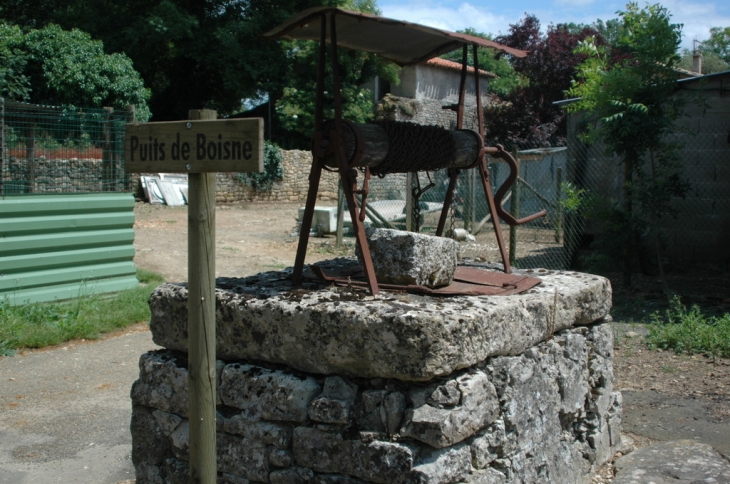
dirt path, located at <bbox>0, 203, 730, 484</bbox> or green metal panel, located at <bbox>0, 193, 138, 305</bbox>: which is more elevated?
green metal panel, located at <bbox>0, 193, 138, 305</bbox>

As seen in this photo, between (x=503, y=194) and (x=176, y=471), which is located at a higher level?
(x=503, y=194)

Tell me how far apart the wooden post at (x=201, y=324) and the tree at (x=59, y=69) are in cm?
1883

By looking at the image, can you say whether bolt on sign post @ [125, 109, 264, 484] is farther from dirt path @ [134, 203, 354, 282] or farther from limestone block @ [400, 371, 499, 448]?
dirt path @ [134, 203, 354, 282]

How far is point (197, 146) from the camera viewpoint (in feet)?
7.77

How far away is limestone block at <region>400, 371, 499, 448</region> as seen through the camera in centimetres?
252

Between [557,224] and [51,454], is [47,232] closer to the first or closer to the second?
[51,454]

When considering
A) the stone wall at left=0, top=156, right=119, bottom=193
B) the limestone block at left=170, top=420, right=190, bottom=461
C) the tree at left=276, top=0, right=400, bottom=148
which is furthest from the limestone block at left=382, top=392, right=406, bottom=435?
the tree at left=276, top=0, right=400, bottom=148

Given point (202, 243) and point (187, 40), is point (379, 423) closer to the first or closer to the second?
point (202, 243)

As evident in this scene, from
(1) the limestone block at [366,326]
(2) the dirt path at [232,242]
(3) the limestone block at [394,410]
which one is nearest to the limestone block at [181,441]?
(1) the limestone block at [366,326]

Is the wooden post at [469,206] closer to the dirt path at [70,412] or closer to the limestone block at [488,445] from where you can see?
the dirt path at [70,412]

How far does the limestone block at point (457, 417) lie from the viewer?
2523mm

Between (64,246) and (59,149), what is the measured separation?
48.1 inches

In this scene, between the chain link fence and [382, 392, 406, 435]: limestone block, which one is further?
the chain link fence

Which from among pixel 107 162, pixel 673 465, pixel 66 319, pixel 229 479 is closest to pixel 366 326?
pixel 229 479
